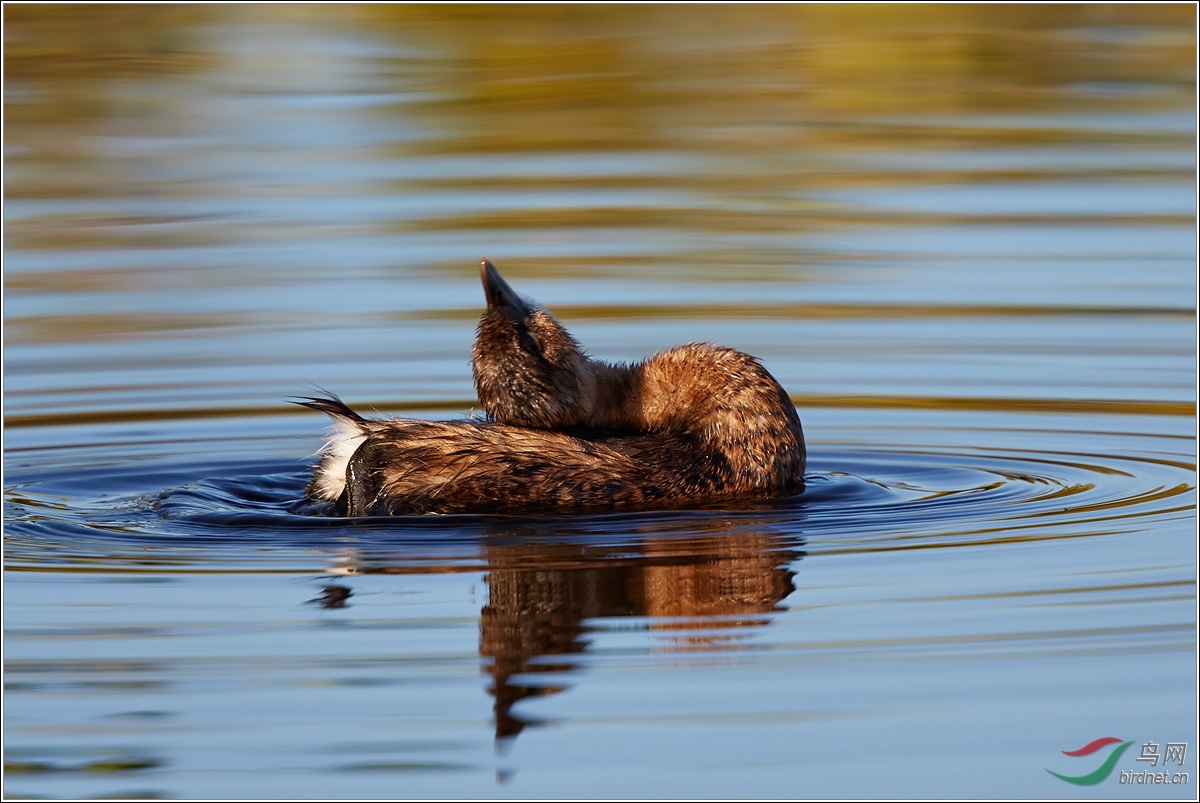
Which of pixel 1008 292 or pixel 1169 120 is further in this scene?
pixel 1169 120

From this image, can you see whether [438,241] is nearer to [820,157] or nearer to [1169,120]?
[820,157]

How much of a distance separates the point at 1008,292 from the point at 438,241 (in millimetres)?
3770

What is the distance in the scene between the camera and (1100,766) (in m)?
4.41

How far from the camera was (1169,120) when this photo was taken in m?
15.8

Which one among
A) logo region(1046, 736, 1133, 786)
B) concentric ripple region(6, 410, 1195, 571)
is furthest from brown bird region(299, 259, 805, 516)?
logo region(1046, 736, 1133, 786)

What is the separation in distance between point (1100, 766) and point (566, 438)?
281cm

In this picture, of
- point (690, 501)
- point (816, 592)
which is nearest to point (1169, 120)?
point (690, 501)

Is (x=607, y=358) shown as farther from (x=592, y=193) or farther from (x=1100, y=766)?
(x=1100, y=766)

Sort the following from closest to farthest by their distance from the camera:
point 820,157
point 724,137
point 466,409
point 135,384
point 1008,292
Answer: point 466,409 → point 135,384 → point 1008,292 → point 820,157 → point 724,137

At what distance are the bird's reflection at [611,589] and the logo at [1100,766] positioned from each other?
3.50ft

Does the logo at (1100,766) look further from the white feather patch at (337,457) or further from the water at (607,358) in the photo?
the white feather patch at (337,457)

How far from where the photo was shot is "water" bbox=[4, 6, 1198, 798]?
183 inches

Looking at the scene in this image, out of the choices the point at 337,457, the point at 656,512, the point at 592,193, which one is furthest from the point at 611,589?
the point at 592,193

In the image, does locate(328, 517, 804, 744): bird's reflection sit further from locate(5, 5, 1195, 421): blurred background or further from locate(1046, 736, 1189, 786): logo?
locate(5, 5, 1195, 421): blurred background
